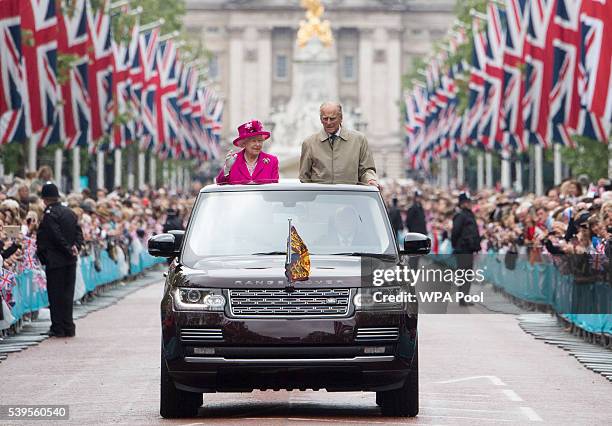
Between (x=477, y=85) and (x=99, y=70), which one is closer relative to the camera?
(x=99, y=70)

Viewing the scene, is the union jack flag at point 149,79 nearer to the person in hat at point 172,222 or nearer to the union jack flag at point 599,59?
the person in hat at point 172,222

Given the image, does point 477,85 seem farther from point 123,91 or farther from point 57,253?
point 57,253

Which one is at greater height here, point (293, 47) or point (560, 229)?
point (293, 47)

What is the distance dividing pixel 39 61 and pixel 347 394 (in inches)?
880

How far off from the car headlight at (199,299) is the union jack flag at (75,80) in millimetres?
29454

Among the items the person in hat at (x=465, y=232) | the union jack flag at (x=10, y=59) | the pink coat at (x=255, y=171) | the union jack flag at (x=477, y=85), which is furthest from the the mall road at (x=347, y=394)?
the union jack flag at (x=477, y=85)

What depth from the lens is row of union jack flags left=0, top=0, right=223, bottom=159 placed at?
3512 cm

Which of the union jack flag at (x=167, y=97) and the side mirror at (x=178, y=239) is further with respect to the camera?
the union jack flag at (x=167, y=97)

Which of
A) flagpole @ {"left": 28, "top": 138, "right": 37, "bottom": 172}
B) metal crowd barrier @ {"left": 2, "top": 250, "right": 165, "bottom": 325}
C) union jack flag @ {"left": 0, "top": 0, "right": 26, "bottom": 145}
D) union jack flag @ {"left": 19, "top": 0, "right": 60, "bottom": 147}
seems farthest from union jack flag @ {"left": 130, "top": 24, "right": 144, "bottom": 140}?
union jack flag @ {"left": 0, "top": 0, "right": 26, "bottom": 145}

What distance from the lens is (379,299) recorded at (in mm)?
13102

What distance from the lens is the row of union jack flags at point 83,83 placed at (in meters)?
35.1

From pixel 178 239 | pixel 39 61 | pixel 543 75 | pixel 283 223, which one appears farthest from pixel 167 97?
pixel 283 223

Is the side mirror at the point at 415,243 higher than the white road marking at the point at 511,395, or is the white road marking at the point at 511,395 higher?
the side mirror at the point at 415,243

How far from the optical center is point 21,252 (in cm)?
2417
